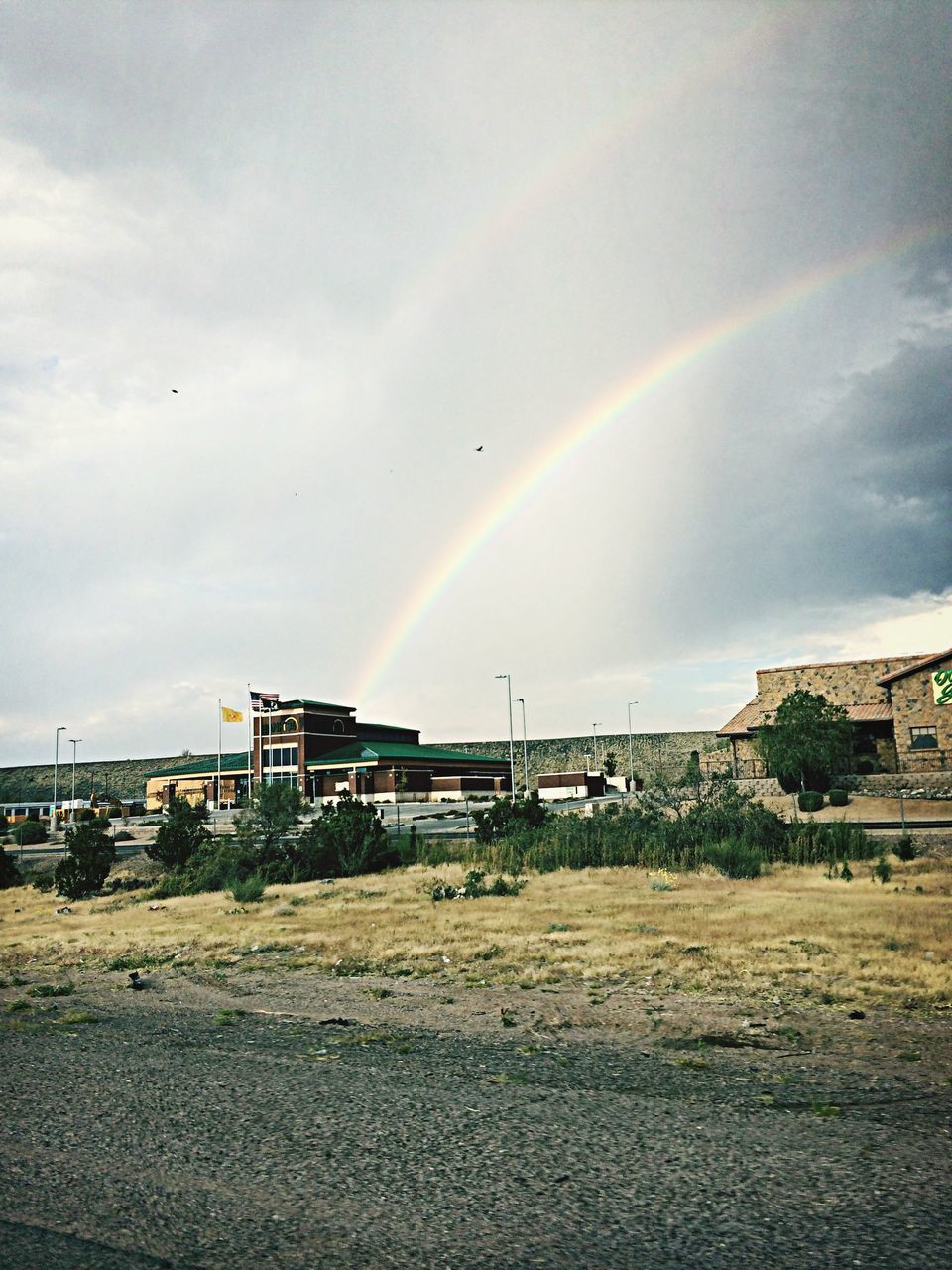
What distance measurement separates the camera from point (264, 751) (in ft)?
271

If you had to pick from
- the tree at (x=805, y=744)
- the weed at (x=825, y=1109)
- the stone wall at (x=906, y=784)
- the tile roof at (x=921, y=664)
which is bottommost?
the weed at (x=825, y=1109)

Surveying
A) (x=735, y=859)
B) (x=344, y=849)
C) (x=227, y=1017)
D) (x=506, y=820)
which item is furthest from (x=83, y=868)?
(x=227, y=1017)

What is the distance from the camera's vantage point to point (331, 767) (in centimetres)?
7825

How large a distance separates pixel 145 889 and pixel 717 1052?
80.2 ft

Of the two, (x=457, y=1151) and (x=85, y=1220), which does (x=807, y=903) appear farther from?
(x=85, y=1220)

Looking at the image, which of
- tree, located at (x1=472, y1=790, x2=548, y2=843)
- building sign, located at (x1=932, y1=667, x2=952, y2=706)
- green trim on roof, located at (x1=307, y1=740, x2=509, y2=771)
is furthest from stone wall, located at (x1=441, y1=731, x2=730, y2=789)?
tree, located at (x1=472, y1=790, x2=548, y2=843)

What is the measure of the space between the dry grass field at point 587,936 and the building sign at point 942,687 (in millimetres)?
32384

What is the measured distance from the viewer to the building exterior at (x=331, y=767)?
250 feet

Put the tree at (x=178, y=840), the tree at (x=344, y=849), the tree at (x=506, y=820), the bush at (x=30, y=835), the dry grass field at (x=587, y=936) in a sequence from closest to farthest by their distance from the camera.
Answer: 1. the dry grass field at (x=587, y=936)
2. the tree at (x=344, y=849)
3. the tree at (x=178, y=840)
4. the tree at (x=506, y=820)
5. the bush at (x=30, y=835)

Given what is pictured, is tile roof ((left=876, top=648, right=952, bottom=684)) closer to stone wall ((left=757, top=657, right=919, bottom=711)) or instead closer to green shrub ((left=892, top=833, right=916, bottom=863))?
stone wall ((left=757, top=657, right=919, bottom=711))

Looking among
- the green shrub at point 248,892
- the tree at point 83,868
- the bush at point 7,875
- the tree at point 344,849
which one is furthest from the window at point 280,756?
the green shrub at point 248,892

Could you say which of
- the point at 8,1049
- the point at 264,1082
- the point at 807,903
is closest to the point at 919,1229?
the point at 264,1082

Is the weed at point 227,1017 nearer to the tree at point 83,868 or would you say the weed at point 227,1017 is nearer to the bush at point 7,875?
the tree at point 83,868

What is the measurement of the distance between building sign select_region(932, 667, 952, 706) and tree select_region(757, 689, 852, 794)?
16.7 ft
